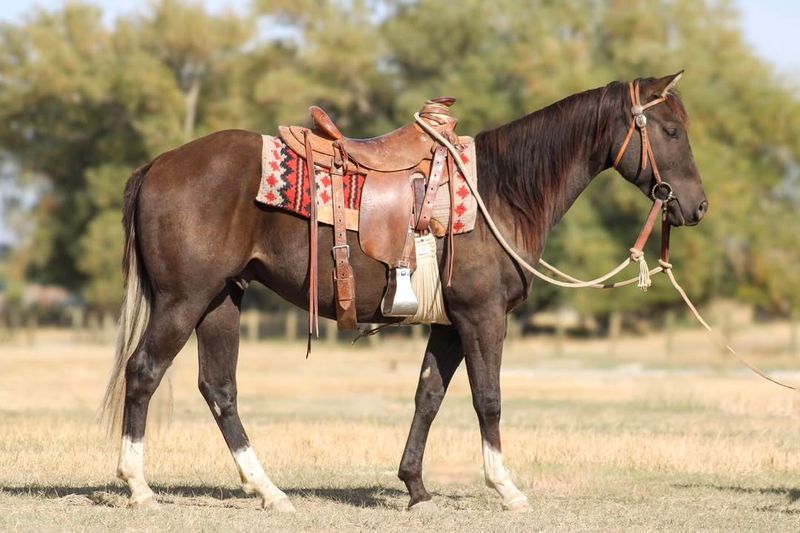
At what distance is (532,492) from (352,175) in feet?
9.22

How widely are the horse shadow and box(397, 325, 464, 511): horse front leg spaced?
26 cm

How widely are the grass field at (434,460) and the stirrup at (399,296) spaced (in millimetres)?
1309

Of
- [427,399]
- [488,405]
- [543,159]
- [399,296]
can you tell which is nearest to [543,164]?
[543,159]

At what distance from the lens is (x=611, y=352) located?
3381 centimetres

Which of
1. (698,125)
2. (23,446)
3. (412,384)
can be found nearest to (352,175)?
(23,446)

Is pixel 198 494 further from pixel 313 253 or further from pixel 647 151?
pixel 647 151

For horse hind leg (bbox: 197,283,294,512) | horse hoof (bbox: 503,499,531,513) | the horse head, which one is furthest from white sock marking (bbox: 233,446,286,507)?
the horse head

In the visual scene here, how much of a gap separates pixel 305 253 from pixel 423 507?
1.85 metres

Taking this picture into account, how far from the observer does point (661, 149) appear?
27.0 ft

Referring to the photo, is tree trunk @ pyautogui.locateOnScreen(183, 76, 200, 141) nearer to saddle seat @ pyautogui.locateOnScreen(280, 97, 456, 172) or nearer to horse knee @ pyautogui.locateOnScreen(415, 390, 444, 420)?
saddle seat @ pyautogui.locateOnScreen(280, 97, 456, 172)

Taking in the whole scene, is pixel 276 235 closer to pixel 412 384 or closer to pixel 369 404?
pixel 369 404

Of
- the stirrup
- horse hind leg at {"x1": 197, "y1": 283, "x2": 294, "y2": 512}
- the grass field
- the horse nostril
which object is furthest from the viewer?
horse hind leg at {"x1": 197, "y1": 283, "x2": 294, "y2": 512}

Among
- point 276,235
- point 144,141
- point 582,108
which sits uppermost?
point 144,141

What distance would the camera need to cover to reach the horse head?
8.20m
